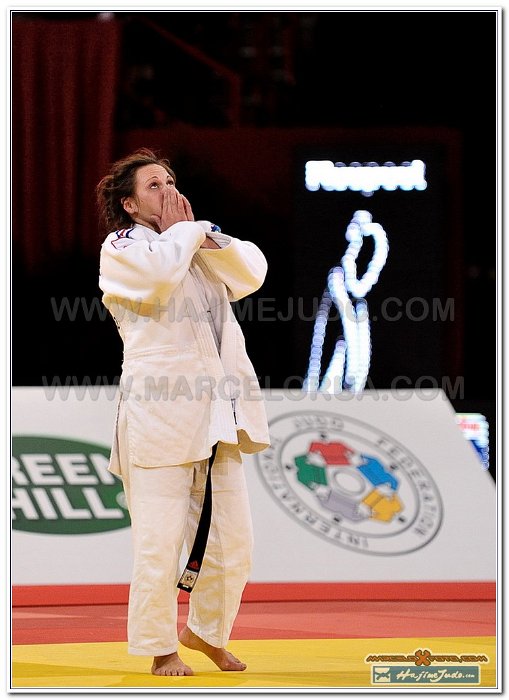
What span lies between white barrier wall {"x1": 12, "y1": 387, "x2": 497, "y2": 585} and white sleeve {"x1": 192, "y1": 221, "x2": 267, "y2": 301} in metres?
1.71

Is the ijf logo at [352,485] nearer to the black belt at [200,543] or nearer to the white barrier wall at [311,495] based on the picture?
the white barrier wall at [311,495]

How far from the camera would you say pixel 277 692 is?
2.69m

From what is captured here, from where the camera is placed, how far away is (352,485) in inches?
179

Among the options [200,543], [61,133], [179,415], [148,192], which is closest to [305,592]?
[200,543]

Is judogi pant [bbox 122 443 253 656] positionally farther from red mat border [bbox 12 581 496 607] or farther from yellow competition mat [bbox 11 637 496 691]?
red mat border [bbox 12 581 496 607]

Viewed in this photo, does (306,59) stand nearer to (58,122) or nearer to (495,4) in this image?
(58,122)

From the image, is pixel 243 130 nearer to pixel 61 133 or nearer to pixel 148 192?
pixel 61 133

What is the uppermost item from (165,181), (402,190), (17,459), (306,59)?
(306,59)

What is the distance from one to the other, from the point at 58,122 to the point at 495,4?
498cm

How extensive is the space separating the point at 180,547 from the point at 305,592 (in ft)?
5.28

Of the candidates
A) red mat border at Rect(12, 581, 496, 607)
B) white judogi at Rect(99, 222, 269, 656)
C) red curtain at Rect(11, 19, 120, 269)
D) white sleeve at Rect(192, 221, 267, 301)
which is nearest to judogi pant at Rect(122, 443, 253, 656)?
white judogi at Rect(99, 222, 269, 656)

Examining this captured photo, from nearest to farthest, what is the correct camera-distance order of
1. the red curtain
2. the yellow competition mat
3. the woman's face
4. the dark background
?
the yellow competition mat → the woman's face → the dark background → the red curtain

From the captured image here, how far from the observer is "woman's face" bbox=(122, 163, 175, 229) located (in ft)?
10.1

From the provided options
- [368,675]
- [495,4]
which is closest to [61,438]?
[368,675]
